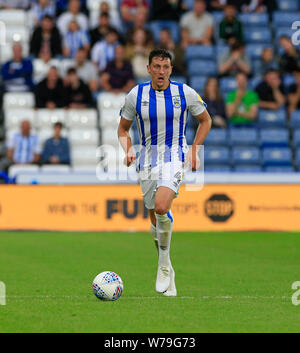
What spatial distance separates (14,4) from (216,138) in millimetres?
6478

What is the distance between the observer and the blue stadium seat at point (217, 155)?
19.5 meters

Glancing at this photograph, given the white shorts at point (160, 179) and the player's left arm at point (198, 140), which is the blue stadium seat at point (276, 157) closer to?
the player's left arm at point (198, 140)

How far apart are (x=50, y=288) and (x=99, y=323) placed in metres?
2.39

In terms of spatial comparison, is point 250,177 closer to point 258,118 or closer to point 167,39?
point 258,118

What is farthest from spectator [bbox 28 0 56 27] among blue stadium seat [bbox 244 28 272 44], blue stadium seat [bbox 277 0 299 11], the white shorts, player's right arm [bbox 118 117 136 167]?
the white shorts

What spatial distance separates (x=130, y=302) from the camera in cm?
831

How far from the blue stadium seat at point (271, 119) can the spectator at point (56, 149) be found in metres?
4.88

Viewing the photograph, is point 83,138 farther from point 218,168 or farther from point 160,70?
point 160,70

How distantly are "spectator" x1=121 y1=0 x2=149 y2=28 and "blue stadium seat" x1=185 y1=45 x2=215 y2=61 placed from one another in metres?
1.57

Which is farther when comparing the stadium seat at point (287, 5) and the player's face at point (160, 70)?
the stadium seat at point (287, 5)

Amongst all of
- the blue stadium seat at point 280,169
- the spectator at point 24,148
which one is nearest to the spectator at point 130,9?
the spectator at point 24,148

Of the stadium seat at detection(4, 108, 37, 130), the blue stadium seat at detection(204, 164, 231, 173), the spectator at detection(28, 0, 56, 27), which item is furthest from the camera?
the spectator at detection(28, 0, 56, 27)

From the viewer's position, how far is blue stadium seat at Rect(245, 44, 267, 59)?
73.5 ft

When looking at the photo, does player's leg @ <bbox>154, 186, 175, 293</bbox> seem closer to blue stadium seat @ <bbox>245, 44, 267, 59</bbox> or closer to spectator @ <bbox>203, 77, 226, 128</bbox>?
spectator @ <bbox>203, 77, 226, 128</bbox>
